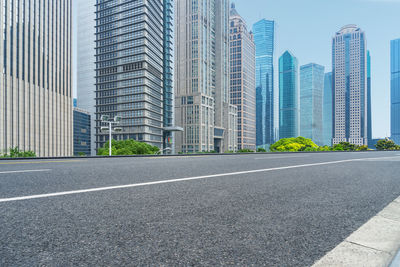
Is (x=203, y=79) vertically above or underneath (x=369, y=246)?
above

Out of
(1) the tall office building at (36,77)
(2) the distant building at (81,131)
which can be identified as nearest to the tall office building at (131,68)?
(2) the distant building at (81,131)

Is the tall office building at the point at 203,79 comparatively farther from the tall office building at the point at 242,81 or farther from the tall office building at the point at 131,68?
the tall office building at the point at 131,68

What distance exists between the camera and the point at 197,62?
110 meters

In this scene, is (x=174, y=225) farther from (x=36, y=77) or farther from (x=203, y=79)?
(x=203, y=79)

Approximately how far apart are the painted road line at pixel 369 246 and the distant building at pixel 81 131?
9974cm

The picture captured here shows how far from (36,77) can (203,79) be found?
70.2 m

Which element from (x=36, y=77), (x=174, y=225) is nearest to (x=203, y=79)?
(x=36, y=77)

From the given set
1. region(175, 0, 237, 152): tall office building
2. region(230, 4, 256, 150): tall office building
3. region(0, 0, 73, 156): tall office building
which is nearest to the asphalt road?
region(0, 0, 73, 156): tall office building

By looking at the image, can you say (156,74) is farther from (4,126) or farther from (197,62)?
(4,126)

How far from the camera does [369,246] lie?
162 centimetres

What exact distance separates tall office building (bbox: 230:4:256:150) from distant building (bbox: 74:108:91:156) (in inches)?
3242

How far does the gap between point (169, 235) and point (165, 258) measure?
0.37 metres

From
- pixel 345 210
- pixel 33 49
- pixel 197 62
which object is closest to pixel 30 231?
pixel 345 210

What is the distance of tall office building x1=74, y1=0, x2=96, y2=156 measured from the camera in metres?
99.0
